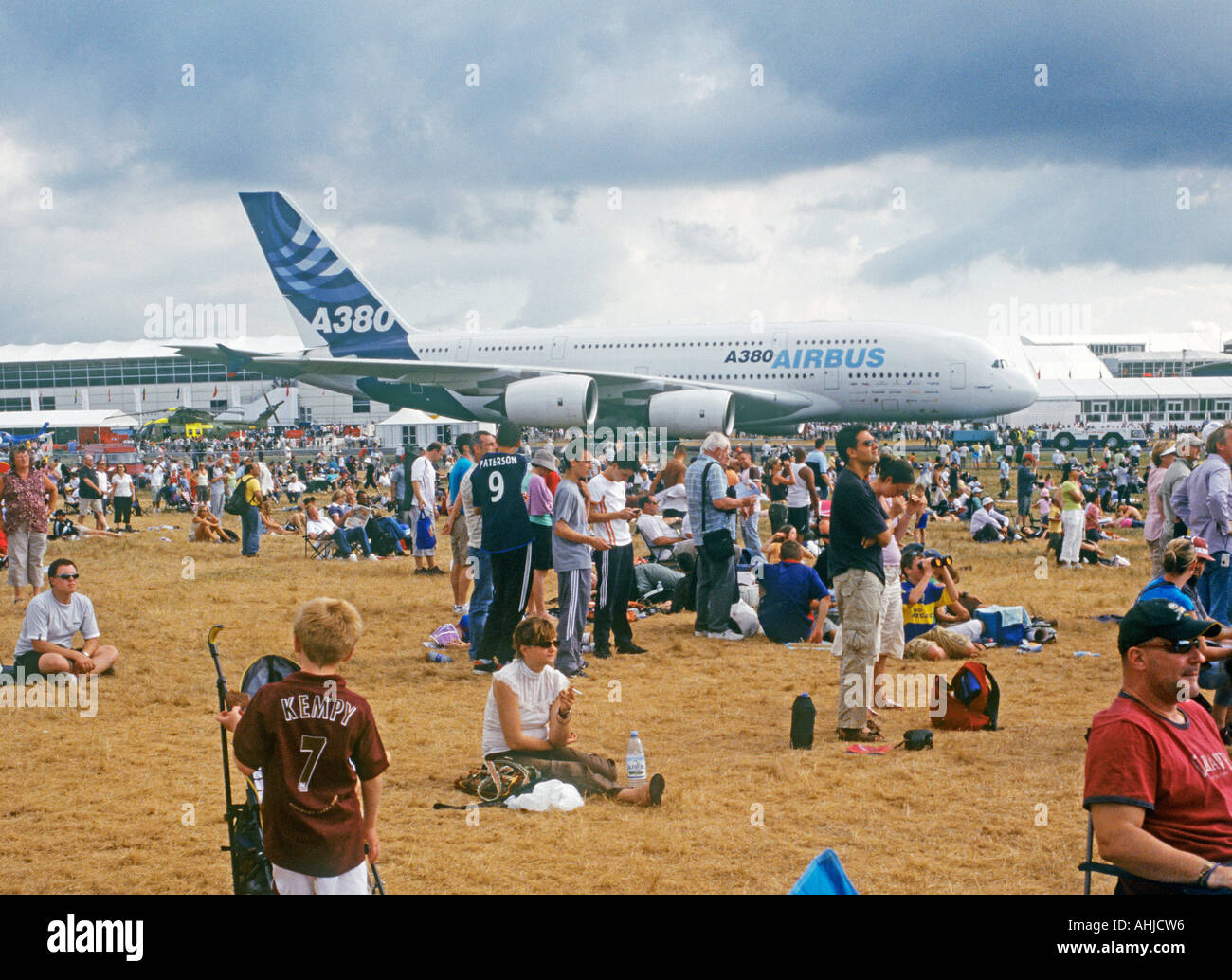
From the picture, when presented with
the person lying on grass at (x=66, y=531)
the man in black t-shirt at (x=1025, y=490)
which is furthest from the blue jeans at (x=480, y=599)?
the person lying on grass at (x=66, y=531)

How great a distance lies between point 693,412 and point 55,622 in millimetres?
19685

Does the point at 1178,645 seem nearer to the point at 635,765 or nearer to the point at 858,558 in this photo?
the point at 635,765

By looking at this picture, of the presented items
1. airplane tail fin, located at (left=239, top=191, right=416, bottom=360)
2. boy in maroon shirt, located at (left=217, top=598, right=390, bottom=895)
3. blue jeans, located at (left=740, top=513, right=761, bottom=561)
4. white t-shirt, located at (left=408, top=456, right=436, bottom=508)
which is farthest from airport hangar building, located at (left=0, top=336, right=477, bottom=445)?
boy in maroon shirt, located at (left=217, top=598, right=390, bottom=895)

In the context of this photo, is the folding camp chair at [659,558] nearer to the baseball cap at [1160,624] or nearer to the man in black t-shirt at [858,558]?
the man in black t-shirt at [858,558]

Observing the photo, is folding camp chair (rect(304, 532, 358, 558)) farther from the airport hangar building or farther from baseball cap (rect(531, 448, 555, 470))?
the airport hangar building

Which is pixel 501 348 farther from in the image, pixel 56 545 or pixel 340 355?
pixel 56 545

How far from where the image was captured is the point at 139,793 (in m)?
6.32

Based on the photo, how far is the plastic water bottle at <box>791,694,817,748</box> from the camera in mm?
6984

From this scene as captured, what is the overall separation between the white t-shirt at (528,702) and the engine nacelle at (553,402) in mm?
20782

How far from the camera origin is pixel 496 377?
30.1m

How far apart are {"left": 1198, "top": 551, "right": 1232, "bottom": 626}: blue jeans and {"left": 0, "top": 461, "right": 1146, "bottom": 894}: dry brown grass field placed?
3.54 ft

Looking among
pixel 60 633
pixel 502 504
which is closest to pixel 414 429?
pixel 60 633

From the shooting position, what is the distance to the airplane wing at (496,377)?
28953 mm
